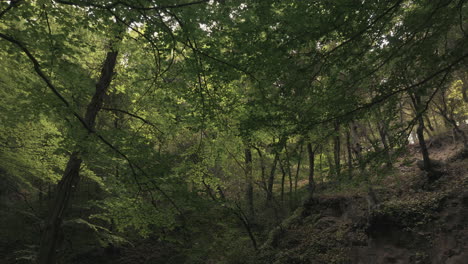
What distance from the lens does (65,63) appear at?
432 centimetres

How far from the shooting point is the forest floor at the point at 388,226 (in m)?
6.29

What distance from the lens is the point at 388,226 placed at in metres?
7.61

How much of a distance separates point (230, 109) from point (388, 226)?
586 centimetres

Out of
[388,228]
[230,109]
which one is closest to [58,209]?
[230,109]

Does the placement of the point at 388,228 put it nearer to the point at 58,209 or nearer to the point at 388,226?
the point at 388,226

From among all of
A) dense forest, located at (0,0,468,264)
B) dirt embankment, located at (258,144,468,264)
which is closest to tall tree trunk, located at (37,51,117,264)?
dense forest, located at (0,0,468,264)

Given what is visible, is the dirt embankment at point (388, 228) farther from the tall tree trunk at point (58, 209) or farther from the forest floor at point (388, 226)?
the tall tree trunk at point (58, 209)

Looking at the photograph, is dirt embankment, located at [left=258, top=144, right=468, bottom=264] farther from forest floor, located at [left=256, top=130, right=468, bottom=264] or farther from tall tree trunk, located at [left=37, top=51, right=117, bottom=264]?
tall tree trunk, located at [left=37, top=51, right=117, bottom=264]

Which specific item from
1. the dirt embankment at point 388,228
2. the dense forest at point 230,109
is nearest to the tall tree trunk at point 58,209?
the dense forest at point 230,109

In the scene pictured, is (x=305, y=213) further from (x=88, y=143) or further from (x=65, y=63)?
(x=65, y=63)

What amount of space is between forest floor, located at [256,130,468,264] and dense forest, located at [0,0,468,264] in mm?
51

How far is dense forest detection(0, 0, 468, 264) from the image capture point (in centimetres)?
405

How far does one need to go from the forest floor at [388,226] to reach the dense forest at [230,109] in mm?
51

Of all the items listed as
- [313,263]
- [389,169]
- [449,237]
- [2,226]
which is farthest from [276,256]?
[2,226]
